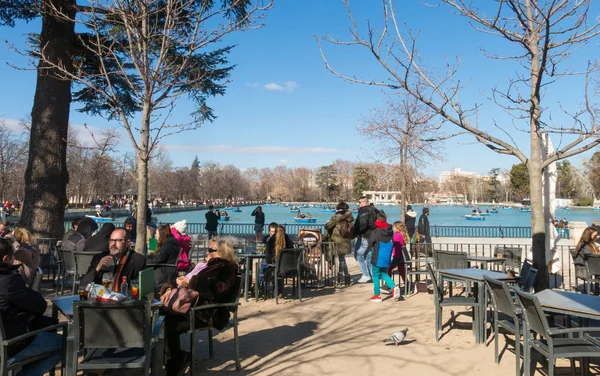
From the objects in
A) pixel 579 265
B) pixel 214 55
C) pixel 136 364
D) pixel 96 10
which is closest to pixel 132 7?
pixel 96 10

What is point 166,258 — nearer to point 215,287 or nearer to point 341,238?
point 215,287

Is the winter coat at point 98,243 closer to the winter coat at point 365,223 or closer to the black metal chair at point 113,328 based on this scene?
the black metal chair at point 113,328

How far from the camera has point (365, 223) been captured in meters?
10.4

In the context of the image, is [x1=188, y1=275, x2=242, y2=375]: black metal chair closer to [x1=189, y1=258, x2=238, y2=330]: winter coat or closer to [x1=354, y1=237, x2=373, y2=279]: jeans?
[x1=189, y1=258, x2=238, y2=330]: winter coat

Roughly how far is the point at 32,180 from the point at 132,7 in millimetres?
5793

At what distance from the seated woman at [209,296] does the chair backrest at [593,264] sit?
5.95m

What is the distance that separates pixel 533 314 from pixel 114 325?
341cm

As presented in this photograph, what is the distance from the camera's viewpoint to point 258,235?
65.9 feet

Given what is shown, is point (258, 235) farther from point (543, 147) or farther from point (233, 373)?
point (233, 373)

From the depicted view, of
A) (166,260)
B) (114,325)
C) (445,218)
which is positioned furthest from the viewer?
(445,218)

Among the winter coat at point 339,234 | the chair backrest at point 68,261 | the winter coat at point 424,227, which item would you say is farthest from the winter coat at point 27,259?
the winter coat at point 424,227

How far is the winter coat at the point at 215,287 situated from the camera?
15.7 ft

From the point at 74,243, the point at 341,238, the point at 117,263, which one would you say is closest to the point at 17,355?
the point at 117,263

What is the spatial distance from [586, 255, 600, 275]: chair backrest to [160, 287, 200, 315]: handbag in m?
6.38
